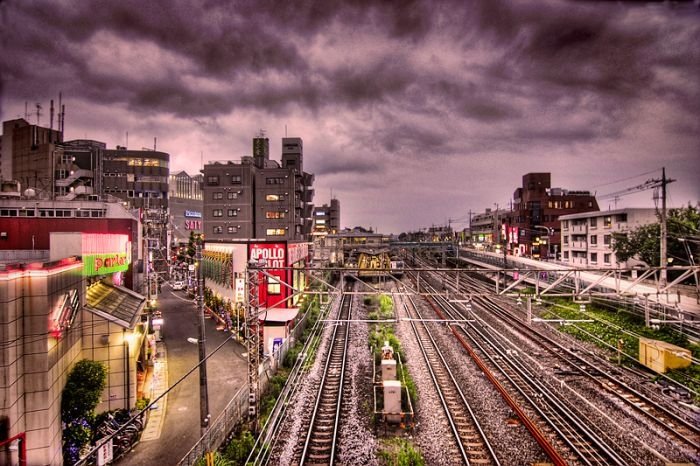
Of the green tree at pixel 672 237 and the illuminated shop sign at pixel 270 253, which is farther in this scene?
the green tree at pixel 672 237

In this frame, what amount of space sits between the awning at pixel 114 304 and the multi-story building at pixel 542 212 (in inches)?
2132

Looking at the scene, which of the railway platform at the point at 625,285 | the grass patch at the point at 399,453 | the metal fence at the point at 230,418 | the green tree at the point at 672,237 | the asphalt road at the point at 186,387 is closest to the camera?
the grass patch at the point at 399,453

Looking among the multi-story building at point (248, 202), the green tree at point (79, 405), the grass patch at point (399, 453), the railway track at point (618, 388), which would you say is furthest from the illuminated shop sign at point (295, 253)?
the multi-story building at point (248, 202)

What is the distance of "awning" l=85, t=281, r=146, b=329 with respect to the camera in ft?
45.1

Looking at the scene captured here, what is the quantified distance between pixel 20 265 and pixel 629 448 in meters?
18.7

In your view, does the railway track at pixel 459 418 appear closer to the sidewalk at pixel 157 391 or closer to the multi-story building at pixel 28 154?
the sidewalk at pixel 157 391

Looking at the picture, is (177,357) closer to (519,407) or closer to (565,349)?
(519,407)

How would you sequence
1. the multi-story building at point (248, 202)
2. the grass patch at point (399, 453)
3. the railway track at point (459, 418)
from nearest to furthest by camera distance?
the grass patch at point (399, 453) < the railway track at point (459, 418) < the multi-story building at point (248, 202)

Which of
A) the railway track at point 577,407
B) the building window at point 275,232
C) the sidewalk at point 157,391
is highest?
the building window at point 275,232

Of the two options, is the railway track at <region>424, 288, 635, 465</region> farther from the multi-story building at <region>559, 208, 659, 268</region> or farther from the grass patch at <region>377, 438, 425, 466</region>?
the multi-story building at <region>559, 208, 659, 268</region>

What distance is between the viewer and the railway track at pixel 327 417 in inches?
450

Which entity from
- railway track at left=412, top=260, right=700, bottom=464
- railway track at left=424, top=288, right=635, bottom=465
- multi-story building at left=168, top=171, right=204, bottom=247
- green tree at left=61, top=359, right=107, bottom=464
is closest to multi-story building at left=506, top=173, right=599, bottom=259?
railway track at left=412, top=260, right=700, bottom=464

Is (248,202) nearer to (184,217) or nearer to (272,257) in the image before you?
(272,257)

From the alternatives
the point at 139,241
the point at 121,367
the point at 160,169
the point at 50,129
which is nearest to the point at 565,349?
the point at 121,367
